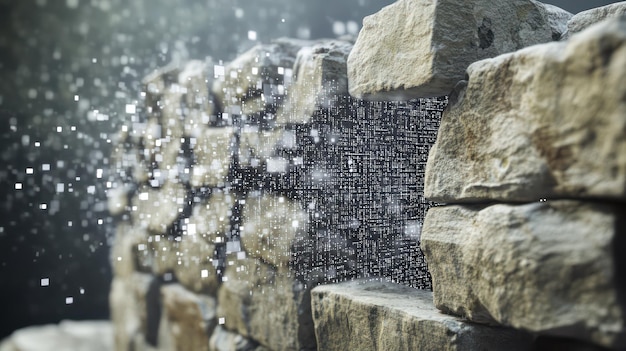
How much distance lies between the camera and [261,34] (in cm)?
179

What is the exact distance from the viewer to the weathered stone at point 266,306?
1.58 metres

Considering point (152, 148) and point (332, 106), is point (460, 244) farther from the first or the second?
point (152, 148)

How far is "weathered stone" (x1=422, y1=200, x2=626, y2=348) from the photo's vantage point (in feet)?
2.52

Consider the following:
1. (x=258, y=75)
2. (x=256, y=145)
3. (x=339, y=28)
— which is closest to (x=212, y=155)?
(x=256, y=145)

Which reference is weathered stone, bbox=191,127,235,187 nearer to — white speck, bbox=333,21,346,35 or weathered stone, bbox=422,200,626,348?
white speck, bbox=333,21,346,35

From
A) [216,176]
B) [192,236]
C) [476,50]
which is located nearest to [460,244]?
[476,50]

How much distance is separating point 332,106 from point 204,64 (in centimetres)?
61

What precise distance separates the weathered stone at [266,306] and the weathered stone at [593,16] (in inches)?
42.7

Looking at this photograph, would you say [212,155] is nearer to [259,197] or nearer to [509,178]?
[259,197]

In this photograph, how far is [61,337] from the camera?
5.38 feet

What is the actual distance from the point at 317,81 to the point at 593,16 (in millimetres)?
789

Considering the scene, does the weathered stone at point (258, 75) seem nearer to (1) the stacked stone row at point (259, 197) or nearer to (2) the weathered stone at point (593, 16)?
(1) the stacked stone row at point (259, 197)

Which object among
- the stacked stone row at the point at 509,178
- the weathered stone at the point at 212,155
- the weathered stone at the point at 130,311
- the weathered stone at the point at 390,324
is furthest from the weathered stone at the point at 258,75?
the weathered stone at the point at 130,311

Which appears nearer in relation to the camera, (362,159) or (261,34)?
(362,159)
